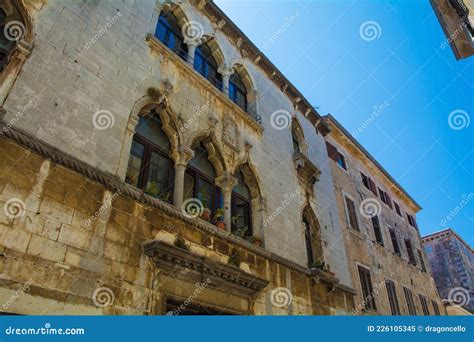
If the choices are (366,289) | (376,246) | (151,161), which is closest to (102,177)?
(151,161)

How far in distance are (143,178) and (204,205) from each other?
4.87ft

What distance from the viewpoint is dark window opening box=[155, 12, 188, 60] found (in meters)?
8.34

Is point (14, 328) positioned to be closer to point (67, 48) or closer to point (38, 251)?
point (38, 251)

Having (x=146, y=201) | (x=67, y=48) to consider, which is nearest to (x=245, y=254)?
(x=146, y=201)

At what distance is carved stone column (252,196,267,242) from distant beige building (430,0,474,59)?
236 inches

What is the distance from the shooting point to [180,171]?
6.67 metres

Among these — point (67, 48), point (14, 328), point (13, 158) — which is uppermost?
point (67, 48)

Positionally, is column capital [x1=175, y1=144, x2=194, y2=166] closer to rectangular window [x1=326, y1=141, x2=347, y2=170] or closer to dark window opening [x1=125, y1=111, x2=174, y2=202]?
dark window opening [x1=125, y1=111, x2=174, y2=202]

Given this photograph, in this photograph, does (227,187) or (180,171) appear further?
(227,187)

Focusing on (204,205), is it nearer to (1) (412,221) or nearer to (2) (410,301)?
(2) (410,301)

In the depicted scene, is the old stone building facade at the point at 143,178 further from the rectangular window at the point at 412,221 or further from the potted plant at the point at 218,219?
the rectangular window at the point at 412,221

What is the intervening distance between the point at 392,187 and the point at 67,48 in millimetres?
18982

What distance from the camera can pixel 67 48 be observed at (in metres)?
5.70

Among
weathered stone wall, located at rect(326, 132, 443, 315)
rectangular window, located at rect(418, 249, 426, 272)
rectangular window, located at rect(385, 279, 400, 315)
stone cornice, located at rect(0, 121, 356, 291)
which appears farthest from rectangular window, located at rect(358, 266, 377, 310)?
rectangular window, located at rect(418, 249, 426, 272)
